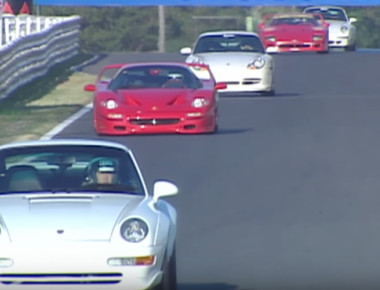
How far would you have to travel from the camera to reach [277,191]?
49.9ft

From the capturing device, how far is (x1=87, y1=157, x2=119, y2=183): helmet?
32.9 feet

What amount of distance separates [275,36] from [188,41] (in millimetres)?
25782

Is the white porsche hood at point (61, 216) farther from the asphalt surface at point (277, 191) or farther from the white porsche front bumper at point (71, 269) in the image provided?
the asphalt surface at point (277, 191)

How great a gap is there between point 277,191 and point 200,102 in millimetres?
5675

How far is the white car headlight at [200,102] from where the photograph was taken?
813 inches

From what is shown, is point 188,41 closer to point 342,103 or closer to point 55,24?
point 55,24

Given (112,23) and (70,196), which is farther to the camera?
(112,23)

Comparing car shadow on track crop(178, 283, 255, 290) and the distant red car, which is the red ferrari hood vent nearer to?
car shadow on track crop(178, 283, 255, 290)

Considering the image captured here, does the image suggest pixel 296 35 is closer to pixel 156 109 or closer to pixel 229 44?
pixel 229 44

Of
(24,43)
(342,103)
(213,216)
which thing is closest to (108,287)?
(213,216)

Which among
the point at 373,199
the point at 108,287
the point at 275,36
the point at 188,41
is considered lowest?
the point at 188,41

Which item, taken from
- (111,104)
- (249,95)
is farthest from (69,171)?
(249,95)

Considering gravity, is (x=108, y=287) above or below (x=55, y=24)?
above

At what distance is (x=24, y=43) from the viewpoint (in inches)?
1182
